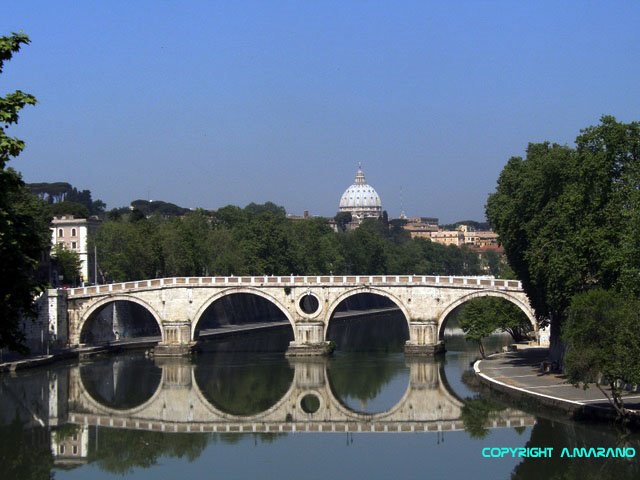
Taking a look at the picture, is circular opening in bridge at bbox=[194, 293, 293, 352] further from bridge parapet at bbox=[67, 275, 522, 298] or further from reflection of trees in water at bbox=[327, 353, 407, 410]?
reflection of trees in water at bbox=[327, 353, 407, 410]

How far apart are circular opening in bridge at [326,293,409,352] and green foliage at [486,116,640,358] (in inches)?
733

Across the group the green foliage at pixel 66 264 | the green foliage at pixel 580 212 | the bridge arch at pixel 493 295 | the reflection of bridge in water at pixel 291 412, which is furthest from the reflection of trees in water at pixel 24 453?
the green foliage at pixel 66 264

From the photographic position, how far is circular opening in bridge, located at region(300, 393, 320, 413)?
1636 inches

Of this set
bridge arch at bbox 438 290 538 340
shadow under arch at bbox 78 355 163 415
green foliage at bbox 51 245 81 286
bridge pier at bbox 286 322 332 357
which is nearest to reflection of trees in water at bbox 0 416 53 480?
shadow under arch at bbox 78 355 163 415

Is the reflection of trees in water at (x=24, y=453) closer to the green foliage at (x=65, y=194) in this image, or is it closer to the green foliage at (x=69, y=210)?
the green foliage at (x=69, y=210)

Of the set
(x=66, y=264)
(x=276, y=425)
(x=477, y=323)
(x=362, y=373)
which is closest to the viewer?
(x=276, y=425)

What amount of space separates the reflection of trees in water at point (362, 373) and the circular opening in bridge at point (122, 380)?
7.65 meters

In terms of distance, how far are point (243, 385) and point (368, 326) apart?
35.2 metres

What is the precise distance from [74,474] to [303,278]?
28.9 metres

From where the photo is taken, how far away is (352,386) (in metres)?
46.8

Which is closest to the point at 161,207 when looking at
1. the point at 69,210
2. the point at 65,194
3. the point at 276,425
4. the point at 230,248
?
the point at 65,194

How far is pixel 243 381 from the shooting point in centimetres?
4878

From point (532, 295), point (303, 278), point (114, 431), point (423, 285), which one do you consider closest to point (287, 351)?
point (303, 278)

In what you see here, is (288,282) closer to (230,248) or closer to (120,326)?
(120,326)
